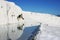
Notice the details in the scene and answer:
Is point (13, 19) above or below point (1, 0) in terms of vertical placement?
below

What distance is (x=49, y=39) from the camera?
4555mm

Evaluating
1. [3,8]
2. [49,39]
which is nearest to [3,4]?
[3,8]

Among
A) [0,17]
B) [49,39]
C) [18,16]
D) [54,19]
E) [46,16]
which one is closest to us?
[49,39]

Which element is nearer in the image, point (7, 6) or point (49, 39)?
point (49, 39)

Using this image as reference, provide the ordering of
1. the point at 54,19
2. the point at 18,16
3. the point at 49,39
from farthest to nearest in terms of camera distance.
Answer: the point at 54,19 < the point at 18,16 < the point at 49,39

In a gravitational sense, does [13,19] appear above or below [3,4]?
below

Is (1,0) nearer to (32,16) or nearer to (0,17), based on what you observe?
(0,17)

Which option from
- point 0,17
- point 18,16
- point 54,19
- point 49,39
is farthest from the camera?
point 54,19

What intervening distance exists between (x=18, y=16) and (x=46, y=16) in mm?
5994

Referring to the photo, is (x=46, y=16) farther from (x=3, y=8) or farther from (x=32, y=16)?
(x=3, y=8)

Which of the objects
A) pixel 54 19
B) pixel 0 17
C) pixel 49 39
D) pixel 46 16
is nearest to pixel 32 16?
pixel 46 16

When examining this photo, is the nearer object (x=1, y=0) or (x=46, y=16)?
(x=1, y=0)

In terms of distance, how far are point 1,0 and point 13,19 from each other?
4.23 ft

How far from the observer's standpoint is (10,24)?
9.87 metres
